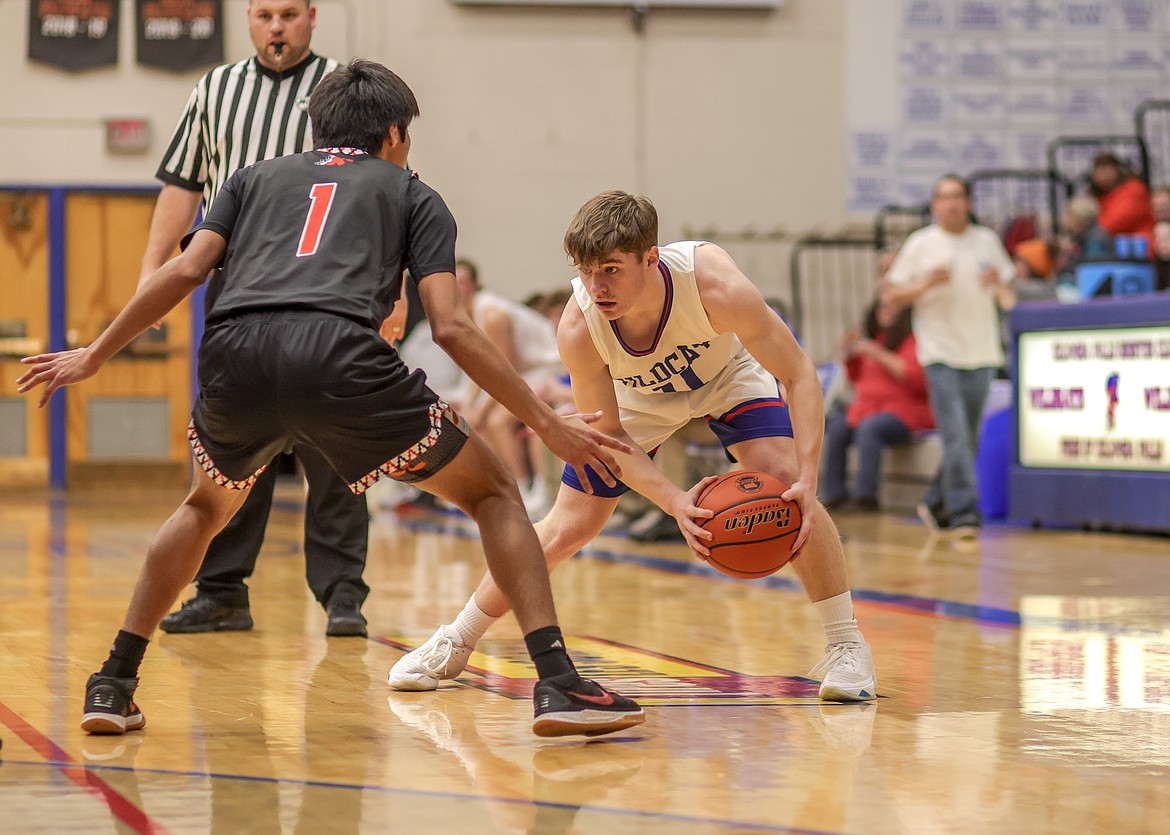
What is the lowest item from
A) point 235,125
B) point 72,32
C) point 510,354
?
point 510,354

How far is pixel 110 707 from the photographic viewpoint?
10.5 ft

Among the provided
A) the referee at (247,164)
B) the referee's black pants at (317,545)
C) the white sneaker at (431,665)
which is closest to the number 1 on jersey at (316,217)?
the white sneaker at (431,665)

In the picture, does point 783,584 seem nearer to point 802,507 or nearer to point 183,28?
point 802,507

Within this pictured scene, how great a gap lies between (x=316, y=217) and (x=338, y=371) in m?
0.36

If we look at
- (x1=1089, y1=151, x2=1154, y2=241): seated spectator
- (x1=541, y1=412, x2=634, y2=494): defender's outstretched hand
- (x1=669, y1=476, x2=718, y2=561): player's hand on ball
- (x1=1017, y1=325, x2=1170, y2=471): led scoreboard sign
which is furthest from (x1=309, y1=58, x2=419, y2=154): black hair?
(x1=1089, y1=151, x2=1154, y2=241): seated spectator

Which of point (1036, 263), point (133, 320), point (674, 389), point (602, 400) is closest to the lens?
point (133, 320)

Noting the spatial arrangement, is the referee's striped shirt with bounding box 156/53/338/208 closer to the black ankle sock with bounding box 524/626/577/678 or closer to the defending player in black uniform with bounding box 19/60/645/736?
the defending player in black uniform with bounding box 19/60/645/736

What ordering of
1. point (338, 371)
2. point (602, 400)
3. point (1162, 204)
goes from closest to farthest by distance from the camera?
1. point (338, 371)
2. point (602, 400)
3. point (1162, 204)

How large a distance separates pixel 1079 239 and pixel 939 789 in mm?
8918

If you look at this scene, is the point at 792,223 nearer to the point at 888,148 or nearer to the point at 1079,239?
the point at 888,148

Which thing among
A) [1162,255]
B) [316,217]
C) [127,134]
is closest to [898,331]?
[1162,255]

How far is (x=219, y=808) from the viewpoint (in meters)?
2.62

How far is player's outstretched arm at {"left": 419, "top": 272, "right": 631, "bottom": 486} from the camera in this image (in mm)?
3039

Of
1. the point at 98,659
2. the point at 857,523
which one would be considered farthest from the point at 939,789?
the point at 857,523
